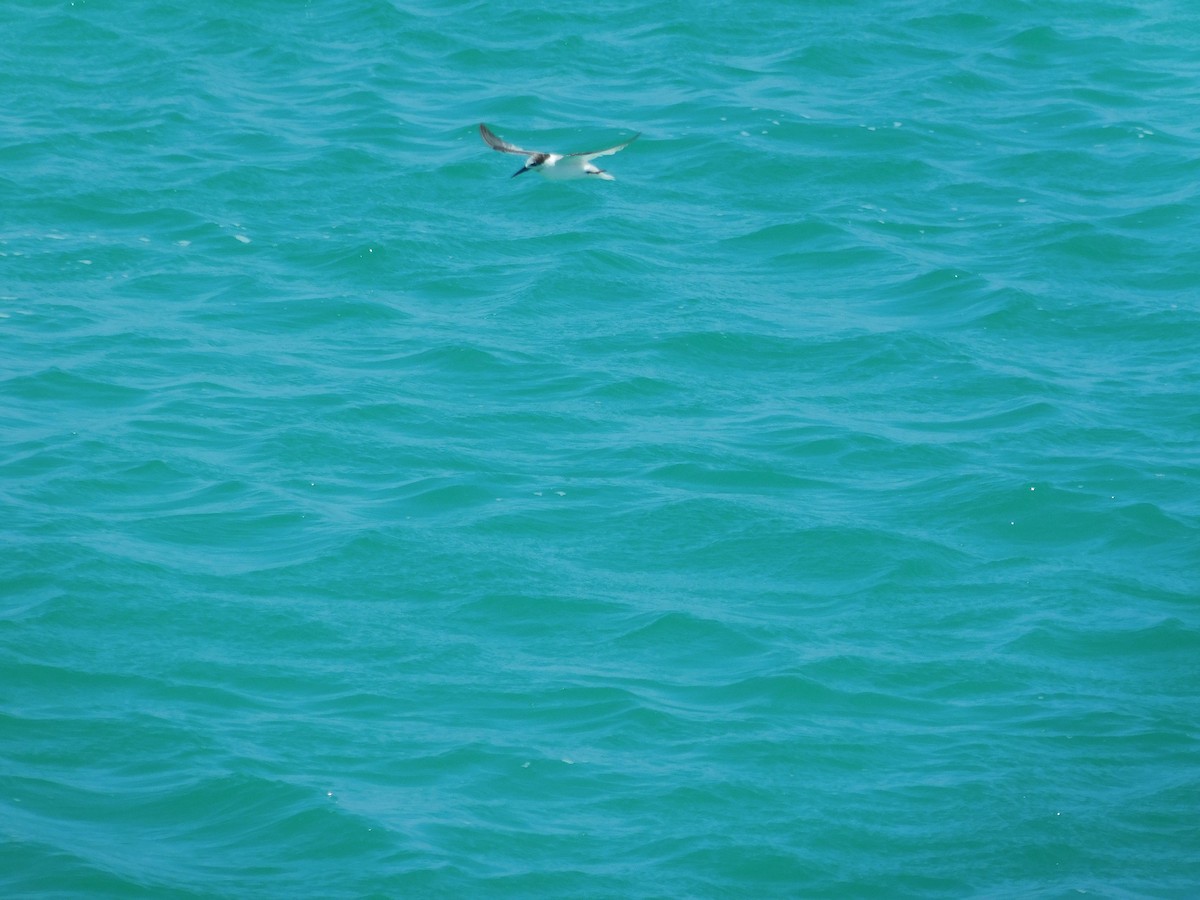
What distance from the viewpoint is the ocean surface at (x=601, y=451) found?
52.8 ft

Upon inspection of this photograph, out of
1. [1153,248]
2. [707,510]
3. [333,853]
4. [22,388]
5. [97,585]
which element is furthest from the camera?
[1153,248]

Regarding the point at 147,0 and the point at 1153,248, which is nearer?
the point at 1153,248

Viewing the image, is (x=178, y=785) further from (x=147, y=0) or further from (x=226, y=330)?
(x=147, y=0)

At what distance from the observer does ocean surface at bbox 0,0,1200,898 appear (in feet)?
52.8

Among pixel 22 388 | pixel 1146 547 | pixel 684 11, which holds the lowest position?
pixel 1146 547

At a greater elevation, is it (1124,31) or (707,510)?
(1124,31)

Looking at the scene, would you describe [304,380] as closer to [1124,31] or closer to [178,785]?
[178,785]

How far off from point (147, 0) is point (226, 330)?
11017mm

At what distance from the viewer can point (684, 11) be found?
106ft

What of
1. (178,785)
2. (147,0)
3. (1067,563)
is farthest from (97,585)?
(147,0)

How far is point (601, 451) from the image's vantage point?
2217cm

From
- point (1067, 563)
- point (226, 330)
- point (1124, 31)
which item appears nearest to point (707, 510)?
point (1067, 563)

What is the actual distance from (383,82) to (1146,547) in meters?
16.5

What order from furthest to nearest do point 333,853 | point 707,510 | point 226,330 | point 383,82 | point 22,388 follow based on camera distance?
point 383,82 → point 226,330 → point 22,388 → point 707,510 → point 333,853
